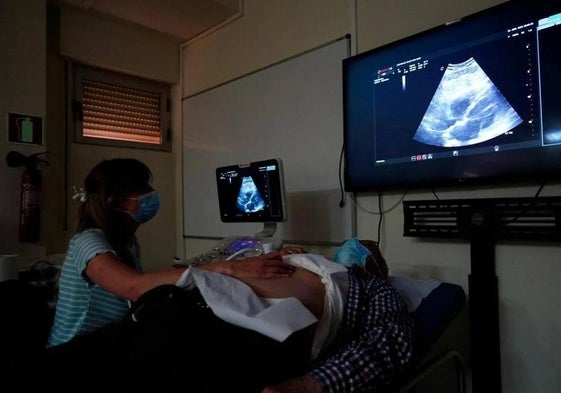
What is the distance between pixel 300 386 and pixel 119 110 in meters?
2.79

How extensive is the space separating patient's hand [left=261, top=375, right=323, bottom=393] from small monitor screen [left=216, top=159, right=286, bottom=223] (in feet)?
3.74

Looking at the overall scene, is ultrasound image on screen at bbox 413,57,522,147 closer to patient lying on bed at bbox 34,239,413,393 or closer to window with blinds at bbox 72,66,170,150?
patient lying on bed at bbox 34,239,413,393

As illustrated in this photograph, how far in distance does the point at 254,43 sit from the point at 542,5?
1.68 metres

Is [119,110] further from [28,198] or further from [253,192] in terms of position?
[253,192]

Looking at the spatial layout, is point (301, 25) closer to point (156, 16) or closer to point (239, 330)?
point (156, 16)

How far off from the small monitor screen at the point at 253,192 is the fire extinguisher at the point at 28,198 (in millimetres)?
1049

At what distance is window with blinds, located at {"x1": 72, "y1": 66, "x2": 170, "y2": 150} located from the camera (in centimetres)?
279

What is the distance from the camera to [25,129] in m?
2.21

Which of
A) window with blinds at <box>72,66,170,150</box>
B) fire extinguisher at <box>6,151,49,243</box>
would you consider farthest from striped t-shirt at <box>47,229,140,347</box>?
window with blinds at <box>72,66,170,150</box>

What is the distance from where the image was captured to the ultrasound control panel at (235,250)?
1.81 m

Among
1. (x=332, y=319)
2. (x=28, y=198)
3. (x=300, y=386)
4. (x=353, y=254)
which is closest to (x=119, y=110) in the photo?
(x=28, y=198)

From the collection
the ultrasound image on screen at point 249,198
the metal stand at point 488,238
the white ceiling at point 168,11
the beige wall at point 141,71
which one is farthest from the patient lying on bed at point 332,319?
the beige wall at point 141,71

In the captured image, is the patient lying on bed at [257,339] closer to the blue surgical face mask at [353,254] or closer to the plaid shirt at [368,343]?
the plaid shirt at [368,343]

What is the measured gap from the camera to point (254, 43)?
2.57 metres
